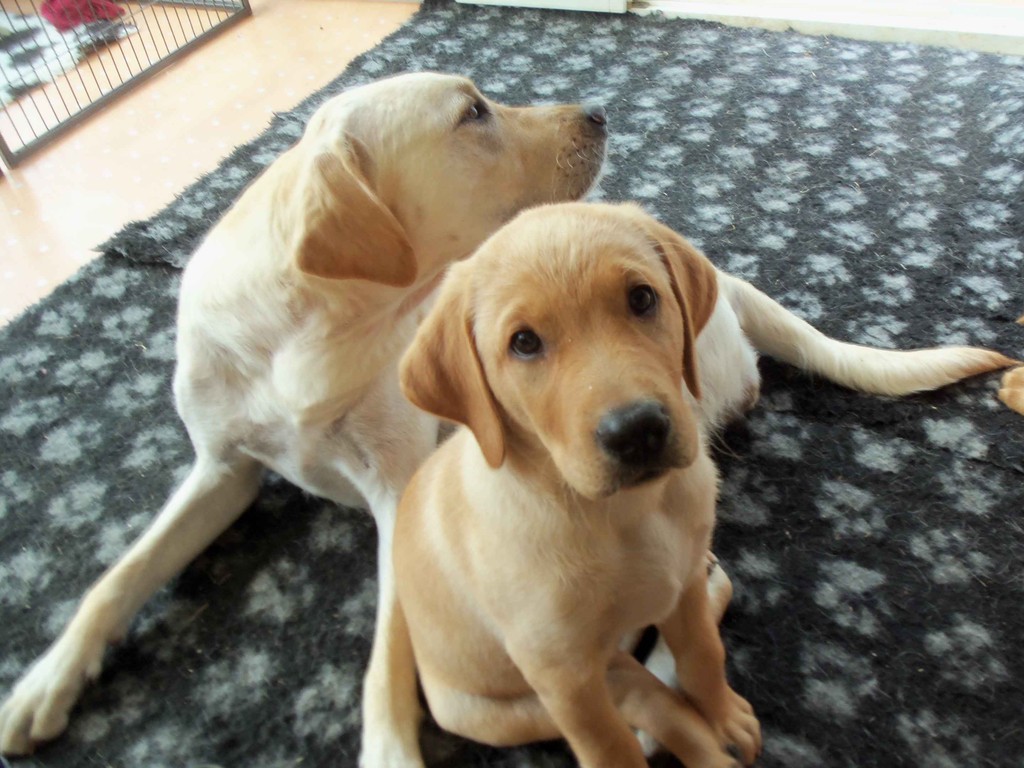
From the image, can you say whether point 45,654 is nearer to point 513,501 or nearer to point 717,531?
point 513,501

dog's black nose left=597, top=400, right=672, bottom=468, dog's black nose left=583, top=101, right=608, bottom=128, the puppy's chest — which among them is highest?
dog's black nose left=597, top=400, right=672, bottom=468

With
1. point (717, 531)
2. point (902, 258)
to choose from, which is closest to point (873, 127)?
point (902, 258)

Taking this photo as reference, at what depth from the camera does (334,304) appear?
1.43 meters

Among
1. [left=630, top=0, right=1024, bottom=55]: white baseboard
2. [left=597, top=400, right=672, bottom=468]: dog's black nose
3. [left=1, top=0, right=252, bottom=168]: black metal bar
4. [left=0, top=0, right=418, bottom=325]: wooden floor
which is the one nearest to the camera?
[left=597, top=400, right=672, bottom=468]: dog's black nose

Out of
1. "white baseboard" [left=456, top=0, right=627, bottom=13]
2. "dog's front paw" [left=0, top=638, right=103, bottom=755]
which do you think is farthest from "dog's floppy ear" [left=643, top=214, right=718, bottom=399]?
"white baseboard" [left=456, top=0, right=627, bottom=13]

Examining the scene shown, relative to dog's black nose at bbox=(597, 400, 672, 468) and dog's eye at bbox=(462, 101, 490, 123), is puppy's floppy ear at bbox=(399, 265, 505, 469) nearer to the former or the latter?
dog's black nose at bbox=(597, 400, 672, 468)

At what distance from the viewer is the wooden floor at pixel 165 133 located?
2.70m

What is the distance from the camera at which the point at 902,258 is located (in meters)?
2.15

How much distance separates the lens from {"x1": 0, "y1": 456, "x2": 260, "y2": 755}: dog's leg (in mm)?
1438

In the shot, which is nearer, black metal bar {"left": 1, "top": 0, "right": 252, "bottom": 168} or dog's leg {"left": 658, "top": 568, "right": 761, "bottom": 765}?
dog's leg {"left": 658, "top": 568, "right": 761, "bottom": 765}

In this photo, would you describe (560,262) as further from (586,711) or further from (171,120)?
(171,120)

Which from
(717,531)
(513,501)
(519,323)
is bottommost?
(717,531)

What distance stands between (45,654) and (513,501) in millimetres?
999

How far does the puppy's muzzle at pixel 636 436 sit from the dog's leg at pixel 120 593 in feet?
3.30
